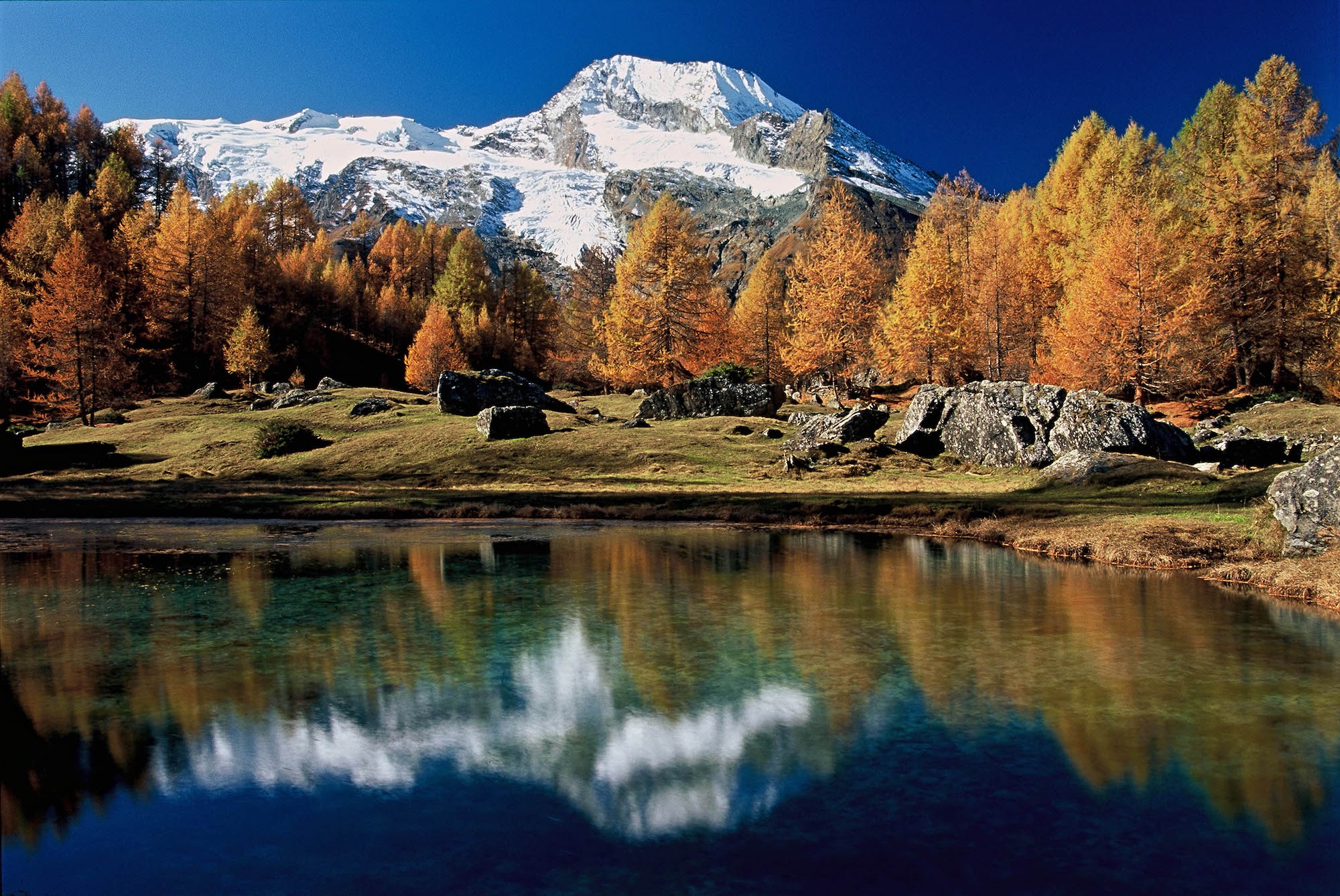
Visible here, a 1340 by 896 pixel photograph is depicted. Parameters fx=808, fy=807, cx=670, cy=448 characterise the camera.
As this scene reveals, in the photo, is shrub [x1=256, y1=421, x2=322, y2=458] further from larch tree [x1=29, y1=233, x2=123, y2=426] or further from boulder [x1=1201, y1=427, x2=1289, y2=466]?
boulder [x1=1201, y1=427, x2=1289, y2=466]

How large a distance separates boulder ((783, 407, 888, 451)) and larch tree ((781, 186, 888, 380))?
56.7ft

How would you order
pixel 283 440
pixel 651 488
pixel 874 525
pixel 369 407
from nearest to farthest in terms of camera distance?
pixel 874 525
pixel 651 488
pixel 283 440
pixel 369 407

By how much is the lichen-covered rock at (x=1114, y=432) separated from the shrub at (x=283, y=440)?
1346 inches

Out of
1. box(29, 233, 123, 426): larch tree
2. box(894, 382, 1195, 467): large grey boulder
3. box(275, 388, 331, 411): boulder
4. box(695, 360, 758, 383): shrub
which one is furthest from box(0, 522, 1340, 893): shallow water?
box(29, 233, 123, 426): larch tree

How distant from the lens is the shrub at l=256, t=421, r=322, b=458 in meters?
39.7

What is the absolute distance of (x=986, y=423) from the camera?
33750 mm

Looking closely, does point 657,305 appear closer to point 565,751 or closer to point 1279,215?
point 1279,215

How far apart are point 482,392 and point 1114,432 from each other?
32.9 metres

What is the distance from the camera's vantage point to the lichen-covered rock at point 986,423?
105ft

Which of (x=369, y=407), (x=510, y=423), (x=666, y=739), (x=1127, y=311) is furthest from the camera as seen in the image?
(x=369, y=407)

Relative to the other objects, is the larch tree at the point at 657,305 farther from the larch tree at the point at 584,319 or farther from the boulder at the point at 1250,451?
the boulder at the point at 1250,451

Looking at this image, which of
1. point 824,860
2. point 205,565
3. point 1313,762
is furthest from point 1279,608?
point 205,565

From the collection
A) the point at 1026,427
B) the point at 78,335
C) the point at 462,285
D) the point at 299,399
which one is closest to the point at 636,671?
the point at 1026,427

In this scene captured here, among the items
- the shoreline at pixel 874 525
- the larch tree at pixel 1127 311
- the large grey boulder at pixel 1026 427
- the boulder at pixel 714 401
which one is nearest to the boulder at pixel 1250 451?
the large grey boulder at pixel 1026 427
